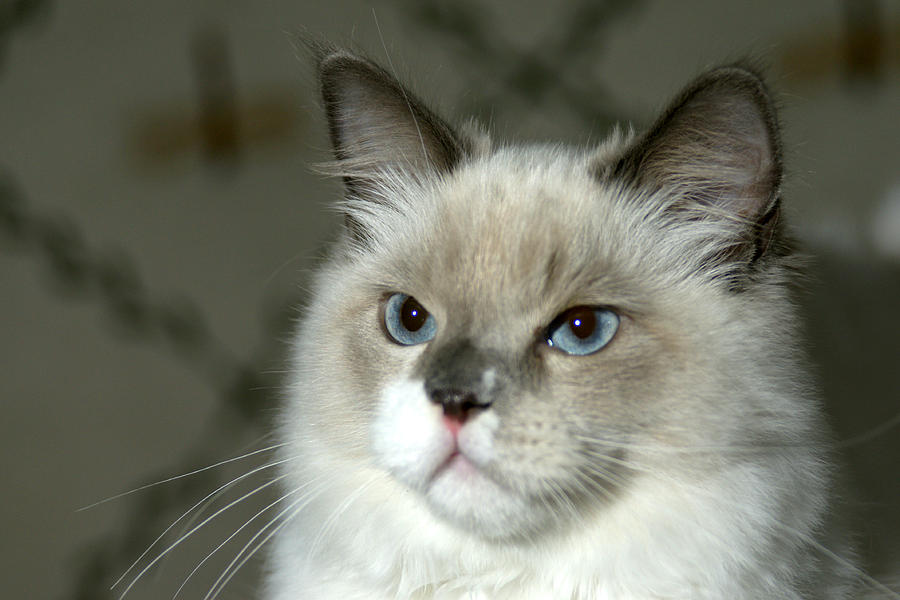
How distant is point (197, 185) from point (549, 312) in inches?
56.0

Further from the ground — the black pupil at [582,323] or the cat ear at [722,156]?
the cat ear at [722,156]

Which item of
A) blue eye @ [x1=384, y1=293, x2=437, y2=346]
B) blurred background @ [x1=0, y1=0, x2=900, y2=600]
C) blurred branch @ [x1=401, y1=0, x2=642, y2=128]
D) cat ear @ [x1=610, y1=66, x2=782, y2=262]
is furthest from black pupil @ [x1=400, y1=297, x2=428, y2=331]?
blurred branch @ [x1=401, y1=0, x2=642, y2=128]

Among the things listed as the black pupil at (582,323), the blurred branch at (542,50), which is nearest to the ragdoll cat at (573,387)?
the black pupil at (582,323)

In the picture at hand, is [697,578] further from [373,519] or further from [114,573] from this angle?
[114,573]

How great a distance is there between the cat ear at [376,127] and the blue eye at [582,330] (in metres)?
0.30

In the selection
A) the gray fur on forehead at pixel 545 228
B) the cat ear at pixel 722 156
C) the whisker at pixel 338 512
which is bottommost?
the whisker at pixel 338 512

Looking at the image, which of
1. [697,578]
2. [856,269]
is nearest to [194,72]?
[856,269]

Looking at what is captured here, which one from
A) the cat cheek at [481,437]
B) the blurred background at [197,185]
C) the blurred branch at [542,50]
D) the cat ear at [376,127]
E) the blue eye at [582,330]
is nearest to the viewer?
the cat cheek at [481,437]

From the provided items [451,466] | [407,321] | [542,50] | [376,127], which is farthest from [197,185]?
[451,466]

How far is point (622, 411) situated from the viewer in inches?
36.9

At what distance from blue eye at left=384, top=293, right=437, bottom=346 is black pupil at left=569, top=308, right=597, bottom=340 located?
0.55 feet

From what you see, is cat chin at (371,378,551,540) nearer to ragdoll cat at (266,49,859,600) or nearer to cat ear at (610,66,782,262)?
ragdoll cat at (266,49,859,600)

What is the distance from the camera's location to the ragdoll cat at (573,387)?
3.02 ft

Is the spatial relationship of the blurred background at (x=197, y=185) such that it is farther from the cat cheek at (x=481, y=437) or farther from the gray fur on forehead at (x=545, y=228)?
the cat cheek at (x=481, y=437)
